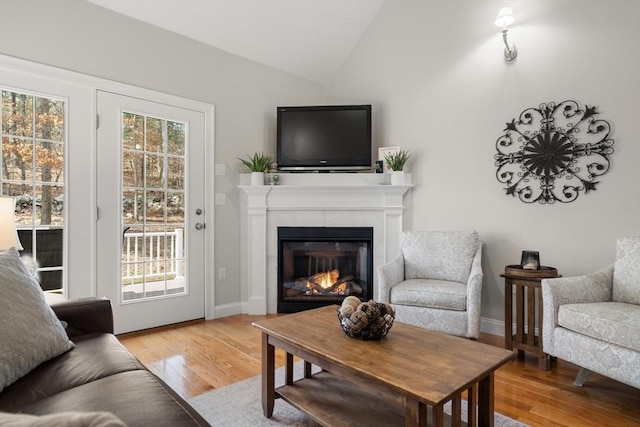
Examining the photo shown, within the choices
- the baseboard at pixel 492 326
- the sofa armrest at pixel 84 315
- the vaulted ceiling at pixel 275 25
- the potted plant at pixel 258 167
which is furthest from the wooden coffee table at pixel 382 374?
the vaulted ceiling at pixel 275 25

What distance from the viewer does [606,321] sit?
195 centimetres

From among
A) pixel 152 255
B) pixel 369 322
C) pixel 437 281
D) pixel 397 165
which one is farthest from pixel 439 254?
pixel 152 255

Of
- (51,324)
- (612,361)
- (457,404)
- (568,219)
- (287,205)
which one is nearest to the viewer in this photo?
(457,404)

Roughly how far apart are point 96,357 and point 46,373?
0.16m

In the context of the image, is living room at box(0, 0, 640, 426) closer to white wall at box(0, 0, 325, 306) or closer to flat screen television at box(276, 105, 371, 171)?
white wall at box(0, 0, 325, 306)

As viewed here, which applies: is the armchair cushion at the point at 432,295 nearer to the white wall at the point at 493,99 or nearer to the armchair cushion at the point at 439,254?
the armchair cushion at the point at 439,254

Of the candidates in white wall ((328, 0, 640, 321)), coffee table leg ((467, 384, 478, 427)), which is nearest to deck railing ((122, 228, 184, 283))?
white wall ((328, 0, 640, 321))

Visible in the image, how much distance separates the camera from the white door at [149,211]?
300 cm

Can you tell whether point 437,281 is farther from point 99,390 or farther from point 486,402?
point 99,390

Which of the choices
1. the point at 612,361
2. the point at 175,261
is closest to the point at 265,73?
the point at 175,261

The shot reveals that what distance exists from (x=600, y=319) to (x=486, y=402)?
1023 mm

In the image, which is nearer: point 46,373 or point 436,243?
point 46,373

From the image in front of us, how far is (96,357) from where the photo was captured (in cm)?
141

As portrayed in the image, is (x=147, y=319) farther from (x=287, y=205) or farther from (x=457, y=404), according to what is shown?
(x=457, y=404)
